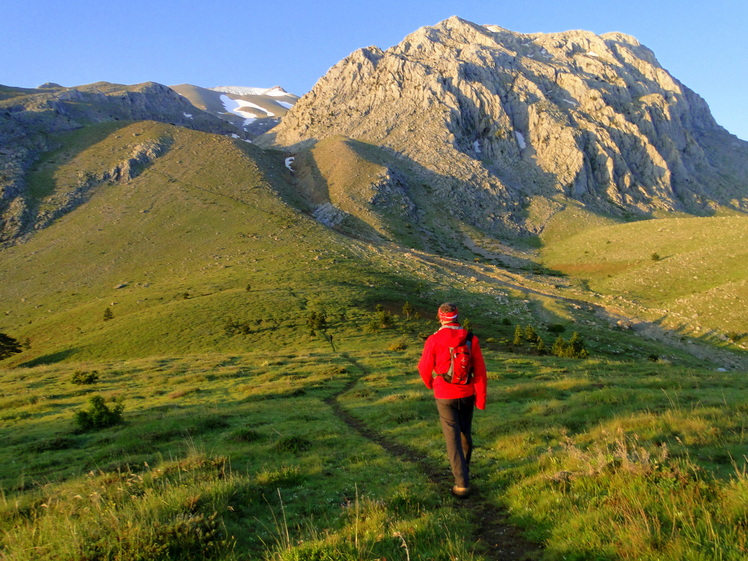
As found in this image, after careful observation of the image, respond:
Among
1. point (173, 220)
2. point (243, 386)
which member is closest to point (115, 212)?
point (173, 220)

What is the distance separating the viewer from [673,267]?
6781 cm

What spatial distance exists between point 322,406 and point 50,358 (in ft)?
116

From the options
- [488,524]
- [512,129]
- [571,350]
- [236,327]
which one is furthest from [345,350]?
[512,129]

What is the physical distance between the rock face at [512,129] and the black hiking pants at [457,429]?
11316cm

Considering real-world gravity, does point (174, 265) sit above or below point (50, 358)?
A: above

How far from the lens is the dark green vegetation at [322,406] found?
551 centimetres

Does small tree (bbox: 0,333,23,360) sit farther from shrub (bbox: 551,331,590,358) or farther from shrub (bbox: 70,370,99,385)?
shrub (bbox: 551,331,590,358)

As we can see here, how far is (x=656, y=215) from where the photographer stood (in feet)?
450

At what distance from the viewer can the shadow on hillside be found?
126 ft

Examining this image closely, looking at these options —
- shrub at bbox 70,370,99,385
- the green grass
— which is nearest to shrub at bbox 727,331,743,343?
the green grass

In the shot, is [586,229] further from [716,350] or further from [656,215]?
[716,350]

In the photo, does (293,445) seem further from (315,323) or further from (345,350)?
(315,323)

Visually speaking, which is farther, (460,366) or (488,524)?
(460,366)

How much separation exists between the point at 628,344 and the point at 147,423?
4509cm
